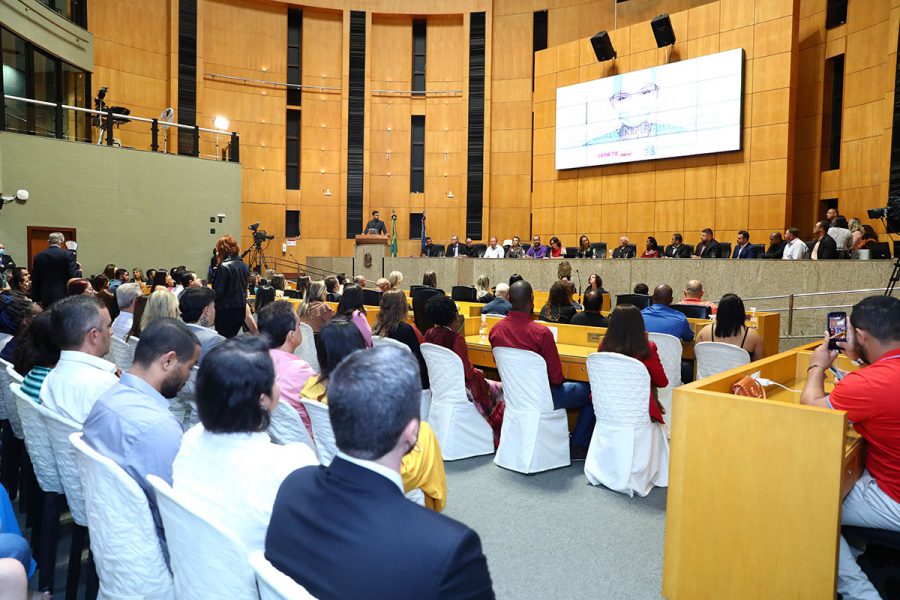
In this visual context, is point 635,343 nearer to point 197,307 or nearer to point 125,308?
point 197,307

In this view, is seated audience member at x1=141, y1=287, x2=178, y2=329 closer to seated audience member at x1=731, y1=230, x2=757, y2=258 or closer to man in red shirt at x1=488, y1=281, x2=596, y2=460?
man in red shirt at x1=488, y1=281, x2=596, y2=460

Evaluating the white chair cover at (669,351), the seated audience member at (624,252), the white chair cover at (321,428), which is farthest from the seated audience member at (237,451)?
the seated audience member at (624,252)

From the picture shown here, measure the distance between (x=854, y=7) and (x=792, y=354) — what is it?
11.3m

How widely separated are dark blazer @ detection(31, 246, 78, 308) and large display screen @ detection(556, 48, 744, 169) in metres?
11.5

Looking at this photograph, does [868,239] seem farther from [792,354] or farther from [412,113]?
[412,113]

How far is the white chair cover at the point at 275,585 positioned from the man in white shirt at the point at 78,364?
1662 mm

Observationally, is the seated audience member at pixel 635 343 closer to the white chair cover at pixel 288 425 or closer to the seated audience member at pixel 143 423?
the white chair cover at pixel 288 425

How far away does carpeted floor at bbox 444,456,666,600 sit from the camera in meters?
2.91

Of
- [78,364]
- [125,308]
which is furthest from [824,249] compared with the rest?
[78,364]

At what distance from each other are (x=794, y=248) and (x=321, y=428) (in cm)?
905

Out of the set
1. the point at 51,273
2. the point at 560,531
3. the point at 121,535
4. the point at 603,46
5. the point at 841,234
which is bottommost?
the point at 560,531

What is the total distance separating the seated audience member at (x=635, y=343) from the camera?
4.09m

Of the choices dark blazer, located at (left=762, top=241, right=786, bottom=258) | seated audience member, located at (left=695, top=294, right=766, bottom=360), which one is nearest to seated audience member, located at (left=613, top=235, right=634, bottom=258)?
dark blazer, located at (left=762, top=241, right=786, bottom=258)

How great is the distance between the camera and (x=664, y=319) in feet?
17.8
